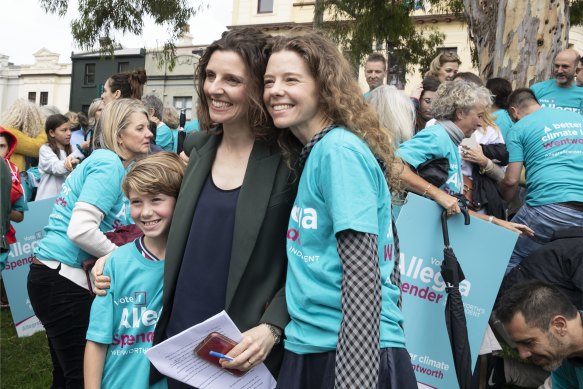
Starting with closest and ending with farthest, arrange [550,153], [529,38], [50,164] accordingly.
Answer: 1. [550,153]
2. [50,164]
3. [529,38]

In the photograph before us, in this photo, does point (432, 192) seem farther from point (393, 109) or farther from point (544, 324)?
point (544, 324)

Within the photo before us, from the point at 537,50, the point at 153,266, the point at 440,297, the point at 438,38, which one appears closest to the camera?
the point at 153,266

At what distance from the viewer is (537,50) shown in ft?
26.8

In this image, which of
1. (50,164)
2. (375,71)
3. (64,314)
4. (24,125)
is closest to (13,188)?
(50,164)

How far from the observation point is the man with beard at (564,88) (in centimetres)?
675

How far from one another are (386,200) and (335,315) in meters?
0.40

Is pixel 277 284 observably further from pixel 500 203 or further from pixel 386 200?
pixel 500 203

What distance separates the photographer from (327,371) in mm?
2068

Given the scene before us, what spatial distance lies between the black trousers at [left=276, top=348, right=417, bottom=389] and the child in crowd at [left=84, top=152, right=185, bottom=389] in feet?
2.69

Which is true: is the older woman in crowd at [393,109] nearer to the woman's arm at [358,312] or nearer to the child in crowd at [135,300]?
the child in crowd at [135,300]

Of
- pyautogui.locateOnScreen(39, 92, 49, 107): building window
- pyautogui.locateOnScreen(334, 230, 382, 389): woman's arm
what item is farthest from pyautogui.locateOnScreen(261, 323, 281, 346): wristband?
pyautogui.locateOnScreen(39, 92, 49, 107): building window

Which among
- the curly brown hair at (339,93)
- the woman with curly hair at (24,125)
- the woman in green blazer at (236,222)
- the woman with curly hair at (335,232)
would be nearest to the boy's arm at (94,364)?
the woman in green blazer at (236,222)

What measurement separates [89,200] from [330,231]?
1789mm

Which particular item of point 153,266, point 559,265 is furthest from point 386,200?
point 559,265
